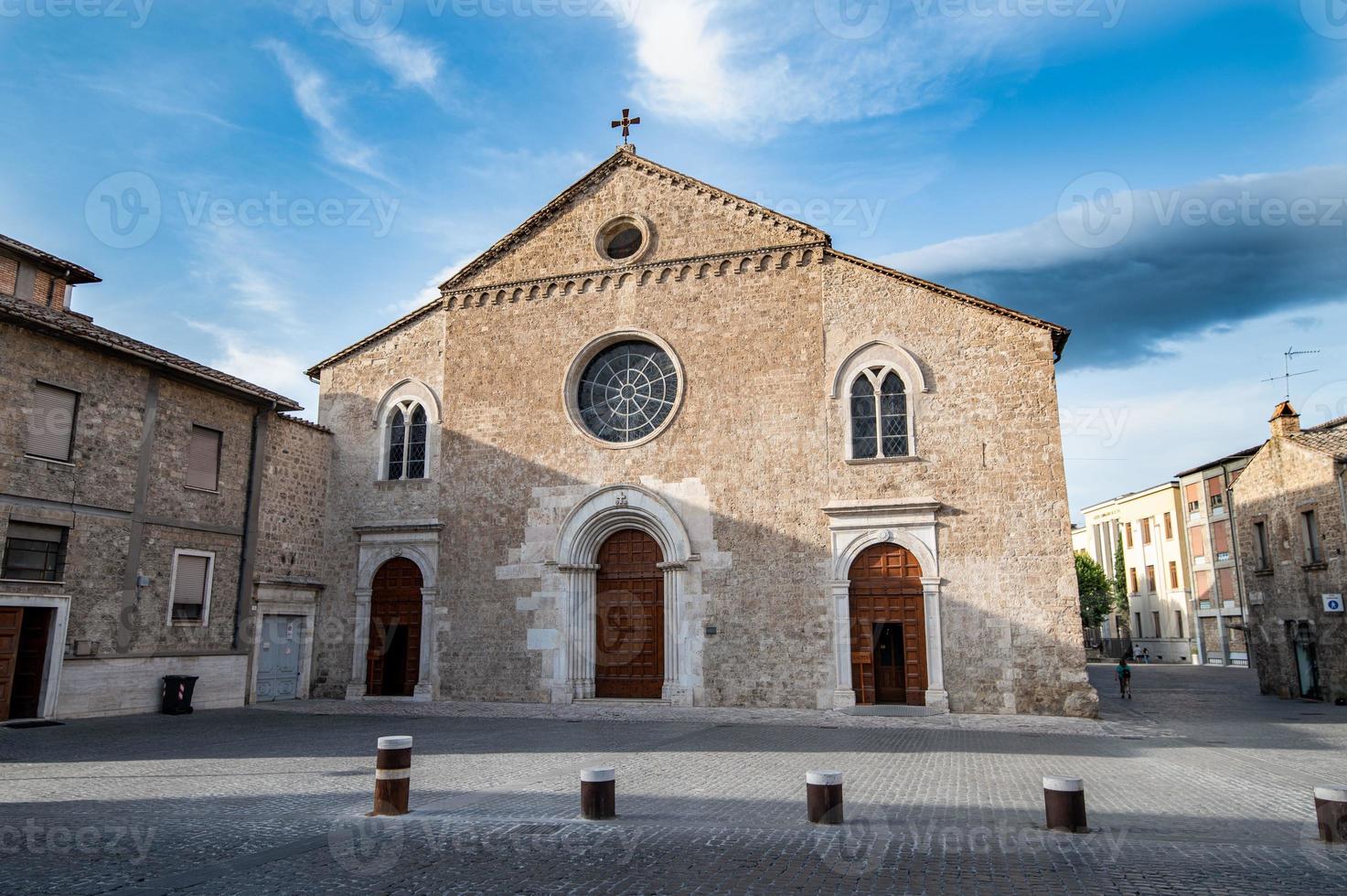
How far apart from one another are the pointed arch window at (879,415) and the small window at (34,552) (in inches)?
607

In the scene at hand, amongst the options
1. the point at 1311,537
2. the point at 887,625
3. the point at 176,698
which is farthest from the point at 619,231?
the point at 1311,537

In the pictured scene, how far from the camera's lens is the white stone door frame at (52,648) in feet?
50.9

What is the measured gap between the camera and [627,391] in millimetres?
21188

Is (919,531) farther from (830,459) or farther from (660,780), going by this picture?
(660,780)

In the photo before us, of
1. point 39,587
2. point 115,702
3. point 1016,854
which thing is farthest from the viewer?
point 115,702

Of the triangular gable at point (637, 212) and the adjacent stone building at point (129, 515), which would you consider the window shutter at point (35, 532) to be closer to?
the adjacent stone building at point (129, 515)

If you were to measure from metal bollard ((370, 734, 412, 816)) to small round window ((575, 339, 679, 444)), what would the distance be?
13149 millimetres

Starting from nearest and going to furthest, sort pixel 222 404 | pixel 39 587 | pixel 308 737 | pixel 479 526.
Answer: pixel 308 737
pixel 39 587
pixel 222 404
pixel 479 526

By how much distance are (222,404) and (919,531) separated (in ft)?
50.7

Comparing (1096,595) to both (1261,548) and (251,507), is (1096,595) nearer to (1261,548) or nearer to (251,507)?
(1261,548)

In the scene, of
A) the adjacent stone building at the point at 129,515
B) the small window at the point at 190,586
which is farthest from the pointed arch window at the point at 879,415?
the small window at the point at 190,586

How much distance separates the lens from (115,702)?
656 inches

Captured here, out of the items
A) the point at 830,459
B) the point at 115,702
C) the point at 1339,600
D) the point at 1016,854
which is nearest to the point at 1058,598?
the point at 830,459

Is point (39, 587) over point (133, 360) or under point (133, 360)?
under
